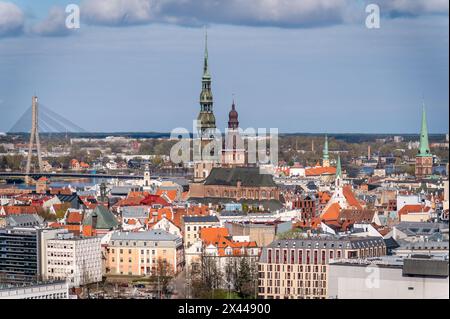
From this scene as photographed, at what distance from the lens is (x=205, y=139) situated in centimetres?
2712

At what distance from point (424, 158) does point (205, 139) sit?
6.06 metres

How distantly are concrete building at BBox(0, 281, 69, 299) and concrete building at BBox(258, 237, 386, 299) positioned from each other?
1896 millimetres

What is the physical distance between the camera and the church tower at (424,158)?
3005 centimetres

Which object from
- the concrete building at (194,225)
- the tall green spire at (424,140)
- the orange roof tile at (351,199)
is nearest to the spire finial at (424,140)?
the tall green spire at (424,140)

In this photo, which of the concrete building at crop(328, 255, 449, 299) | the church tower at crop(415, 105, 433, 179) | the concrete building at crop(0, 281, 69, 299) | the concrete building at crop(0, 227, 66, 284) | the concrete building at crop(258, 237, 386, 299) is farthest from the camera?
the church tower at crop(415, 105, 433, 179)

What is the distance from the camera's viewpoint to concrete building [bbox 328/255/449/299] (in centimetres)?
846

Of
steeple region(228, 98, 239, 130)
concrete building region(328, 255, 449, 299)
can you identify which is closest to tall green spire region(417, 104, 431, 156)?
steeple region(228, 98, 239, 130)

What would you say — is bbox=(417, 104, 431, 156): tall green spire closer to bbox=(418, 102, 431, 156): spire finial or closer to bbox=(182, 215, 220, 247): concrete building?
bbox=(418, 102, 431, 156): spire finial

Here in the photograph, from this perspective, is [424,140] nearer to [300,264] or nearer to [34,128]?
[34,128]

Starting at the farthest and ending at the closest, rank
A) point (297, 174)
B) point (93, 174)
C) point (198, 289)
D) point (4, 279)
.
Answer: point (93, 174) < point (297, 174) < point (4, 279) < point (198, 289)
